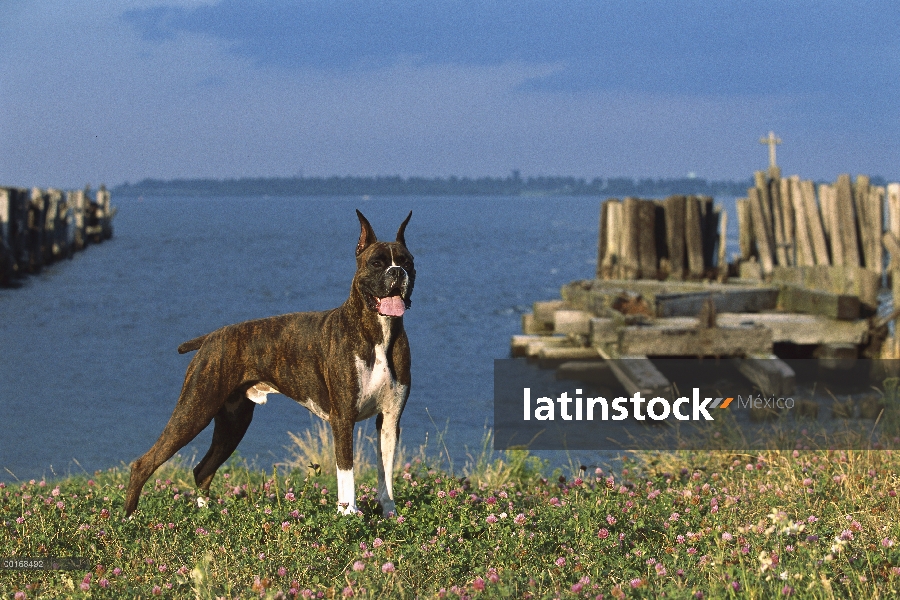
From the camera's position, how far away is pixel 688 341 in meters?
17.7

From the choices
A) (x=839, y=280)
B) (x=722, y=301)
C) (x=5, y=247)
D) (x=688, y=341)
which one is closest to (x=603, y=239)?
(x=722, y=301)

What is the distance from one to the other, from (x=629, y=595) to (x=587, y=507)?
5.35 feet

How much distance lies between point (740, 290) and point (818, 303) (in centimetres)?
176

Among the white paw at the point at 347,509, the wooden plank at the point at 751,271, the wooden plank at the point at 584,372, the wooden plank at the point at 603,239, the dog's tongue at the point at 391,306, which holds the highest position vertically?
the dog's tongue at the point at 391,306

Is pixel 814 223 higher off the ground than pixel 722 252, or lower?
higher

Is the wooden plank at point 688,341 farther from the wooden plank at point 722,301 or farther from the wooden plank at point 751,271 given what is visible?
the wooden plank at point 751,271

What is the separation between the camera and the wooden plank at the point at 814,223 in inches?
923

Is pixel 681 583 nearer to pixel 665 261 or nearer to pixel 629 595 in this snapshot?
pixel 629 595

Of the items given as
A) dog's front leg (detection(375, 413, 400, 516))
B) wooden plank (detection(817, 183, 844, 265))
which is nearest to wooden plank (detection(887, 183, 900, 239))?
wooden plank (detection(817, 183, 844, 265))

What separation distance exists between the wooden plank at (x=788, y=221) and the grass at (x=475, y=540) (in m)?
16.7

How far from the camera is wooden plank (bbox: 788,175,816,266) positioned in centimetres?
2375

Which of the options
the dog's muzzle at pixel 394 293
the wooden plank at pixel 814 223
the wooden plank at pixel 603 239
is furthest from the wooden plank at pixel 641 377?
the dog's muzzle at pixel 394 293

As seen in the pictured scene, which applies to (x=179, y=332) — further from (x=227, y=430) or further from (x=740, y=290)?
(x=227, y=430)

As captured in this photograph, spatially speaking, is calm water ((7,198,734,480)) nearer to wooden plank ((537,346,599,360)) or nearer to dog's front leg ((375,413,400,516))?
wooden plank ((537,346,599,360))
